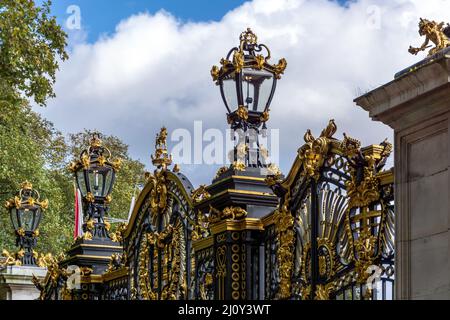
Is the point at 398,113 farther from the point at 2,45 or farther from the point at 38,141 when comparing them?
the point at 38,141

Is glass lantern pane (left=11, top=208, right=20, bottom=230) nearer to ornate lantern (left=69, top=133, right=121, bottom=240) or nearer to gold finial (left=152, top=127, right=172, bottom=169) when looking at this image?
ornate lantern (left=69, top=133, right=121, bottom=240)

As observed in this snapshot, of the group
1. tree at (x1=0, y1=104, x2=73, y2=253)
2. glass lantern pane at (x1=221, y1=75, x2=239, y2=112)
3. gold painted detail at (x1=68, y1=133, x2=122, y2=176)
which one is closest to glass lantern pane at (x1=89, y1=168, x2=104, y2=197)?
gold painted detail at (x1=68, y1=133, x2=122, y2=176)

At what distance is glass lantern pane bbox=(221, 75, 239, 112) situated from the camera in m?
10.5

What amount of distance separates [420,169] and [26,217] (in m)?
11.3

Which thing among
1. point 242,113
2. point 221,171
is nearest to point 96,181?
point 221,171

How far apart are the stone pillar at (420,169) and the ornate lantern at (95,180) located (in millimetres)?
7662

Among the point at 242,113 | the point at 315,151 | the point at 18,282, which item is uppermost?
the point at 242,113

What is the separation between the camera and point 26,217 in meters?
17.4

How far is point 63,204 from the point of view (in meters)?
35.9

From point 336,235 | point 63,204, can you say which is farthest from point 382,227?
point 63,204

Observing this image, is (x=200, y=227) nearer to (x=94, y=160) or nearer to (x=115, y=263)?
(x=115, y=263)

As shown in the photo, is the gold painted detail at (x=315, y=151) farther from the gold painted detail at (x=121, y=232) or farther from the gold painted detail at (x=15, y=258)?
the gold painted detail at (x=15, y=258)

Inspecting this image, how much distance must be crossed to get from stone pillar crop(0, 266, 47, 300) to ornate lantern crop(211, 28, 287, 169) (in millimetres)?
7612
